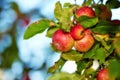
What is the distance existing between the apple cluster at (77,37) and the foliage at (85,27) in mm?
18

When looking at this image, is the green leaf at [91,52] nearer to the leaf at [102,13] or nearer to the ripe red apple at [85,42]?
the ripe red apple at [85,42]

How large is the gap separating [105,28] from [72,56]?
0.19m

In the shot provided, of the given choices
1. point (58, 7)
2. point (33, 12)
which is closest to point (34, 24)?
point (58, 7)

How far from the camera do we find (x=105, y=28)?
1444 millimetres

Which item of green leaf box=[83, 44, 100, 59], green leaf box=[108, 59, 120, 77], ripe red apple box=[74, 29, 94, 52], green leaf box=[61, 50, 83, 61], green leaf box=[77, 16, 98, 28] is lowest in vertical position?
green leaf box=[61, 50, 83, 61]

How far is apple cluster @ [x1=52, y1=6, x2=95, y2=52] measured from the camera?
1.47m

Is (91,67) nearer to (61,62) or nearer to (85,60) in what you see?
(85,60)

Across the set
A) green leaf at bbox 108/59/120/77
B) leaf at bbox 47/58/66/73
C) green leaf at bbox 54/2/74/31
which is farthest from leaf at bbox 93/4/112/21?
green leaf at bbox 108/59/120/77

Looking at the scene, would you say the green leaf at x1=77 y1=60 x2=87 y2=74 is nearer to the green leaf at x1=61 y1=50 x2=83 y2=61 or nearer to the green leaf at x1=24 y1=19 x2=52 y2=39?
the green leaf at x1=61 y1=50 x2=83 y2=61

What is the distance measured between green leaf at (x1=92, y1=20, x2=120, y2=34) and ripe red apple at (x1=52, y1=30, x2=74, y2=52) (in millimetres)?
123

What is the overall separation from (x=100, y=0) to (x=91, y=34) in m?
0.34

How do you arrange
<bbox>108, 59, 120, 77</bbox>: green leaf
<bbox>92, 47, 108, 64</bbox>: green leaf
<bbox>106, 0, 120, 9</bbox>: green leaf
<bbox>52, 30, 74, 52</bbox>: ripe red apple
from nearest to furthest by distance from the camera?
<bbox>108, 59, 120, 77</bbox>: green leaf → <bbox>92, 47, 108, 64</bbox>: green leaf → <bbox>52, 30, 74, 52</bbox>: ripe red apple → <bbox>106, 0, 120, 9</bbox>: green leaf

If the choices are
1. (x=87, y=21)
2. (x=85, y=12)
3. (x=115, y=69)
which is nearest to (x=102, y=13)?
(x=85, y=12)

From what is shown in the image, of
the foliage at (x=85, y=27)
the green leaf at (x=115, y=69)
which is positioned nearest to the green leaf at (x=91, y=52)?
the foliage at (x=85, y=27)
